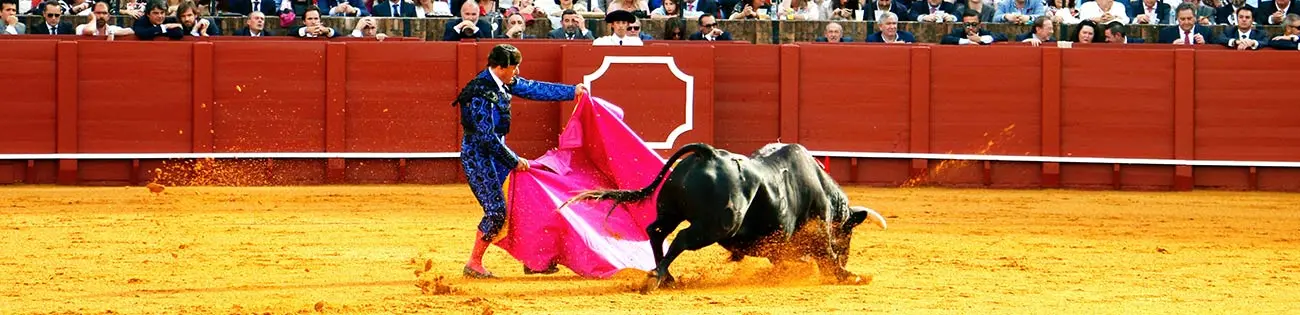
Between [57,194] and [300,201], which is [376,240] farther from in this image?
[57,194]

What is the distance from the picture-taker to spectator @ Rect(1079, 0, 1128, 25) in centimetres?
1482

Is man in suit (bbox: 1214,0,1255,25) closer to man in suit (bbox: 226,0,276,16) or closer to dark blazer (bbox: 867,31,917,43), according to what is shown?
dark blazer (bbox: 867,31,917,43)

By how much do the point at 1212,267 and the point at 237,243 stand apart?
4.54 metres

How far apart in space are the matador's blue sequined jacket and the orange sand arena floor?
1.63ft

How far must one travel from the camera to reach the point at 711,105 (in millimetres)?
13117

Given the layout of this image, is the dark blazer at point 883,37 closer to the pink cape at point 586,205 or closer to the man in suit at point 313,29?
the man in suit at point 313,29

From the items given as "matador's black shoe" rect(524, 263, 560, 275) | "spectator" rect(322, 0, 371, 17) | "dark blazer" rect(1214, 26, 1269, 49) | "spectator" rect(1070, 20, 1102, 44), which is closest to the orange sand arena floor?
"matador's black shoe" rect(524, 263, 560, 275)

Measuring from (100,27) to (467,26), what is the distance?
2.55m

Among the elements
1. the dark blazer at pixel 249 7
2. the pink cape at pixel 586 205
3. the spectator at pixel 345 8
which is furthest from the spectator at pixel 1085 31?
the pink cape at pixel 586 205

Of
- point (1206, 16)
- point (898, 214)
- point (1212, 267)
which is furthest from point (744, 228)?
point (1206, 16)

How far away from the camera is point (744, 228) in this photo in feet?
24.0

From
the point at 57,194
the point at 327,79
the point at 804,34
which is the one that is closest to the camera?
the point at 57,194

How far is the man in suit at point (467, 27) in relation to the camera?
1319 centimetres

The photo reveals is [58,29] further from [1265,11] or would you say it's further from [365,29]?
[1265,11]
